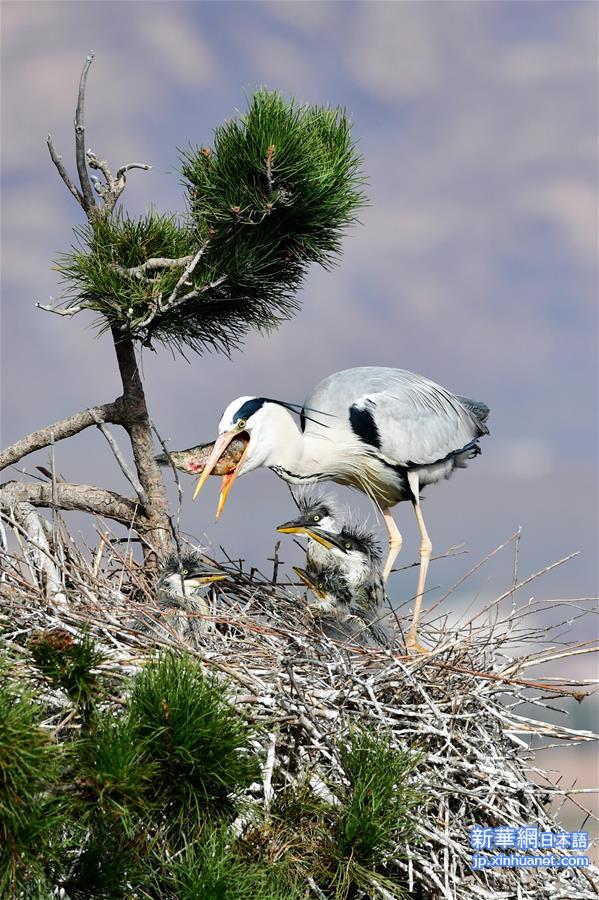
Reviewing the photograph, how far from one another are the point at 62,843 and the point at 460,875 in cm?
116

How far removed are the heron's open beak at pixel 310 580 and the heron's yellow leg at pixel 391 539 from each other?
2.36 ft

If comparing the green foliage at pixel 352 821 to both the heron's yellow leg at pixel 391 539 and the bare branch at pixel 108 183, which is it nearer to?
the heron's yellow leg at pixel 391 539

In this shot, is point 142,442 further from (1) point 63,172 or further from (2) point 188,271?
(1) point 63,172

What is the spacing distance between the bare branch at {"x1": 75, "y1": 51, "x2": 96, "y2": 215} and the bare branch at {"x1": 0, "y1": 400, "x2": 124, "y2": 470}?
82cm

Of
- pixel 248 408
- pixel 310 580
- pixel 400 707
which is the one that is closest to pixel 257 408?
pixel 248 408

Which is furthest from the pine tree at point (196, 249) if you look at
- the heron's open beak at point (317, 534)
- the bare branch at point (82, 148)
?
the heron's open beak at point (317, 534)

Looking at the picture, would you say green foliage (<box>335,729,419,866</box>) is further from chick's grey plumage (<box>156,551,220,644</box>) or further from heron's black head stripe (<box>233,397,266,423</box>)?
heron's black head stripe (<box>233,397,266,423</box>)

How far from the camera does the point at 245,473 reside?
13.2ft

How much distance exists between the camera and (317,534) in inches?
147

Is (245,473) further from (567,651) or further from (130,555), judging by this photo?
(567,651)

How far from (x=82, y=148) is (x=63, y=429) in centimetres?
116

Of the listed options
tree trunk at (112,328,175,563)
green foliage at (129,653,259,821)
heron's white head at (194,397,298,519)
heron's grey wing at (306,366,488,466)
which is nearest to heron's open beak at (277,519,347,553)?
heron's white head at (194,397,298,519)

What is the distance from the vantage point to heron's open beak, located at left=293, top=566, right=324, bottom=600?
369cm

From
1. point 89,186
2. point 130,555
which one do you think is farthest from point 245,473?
point 89,186
